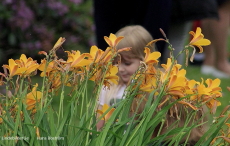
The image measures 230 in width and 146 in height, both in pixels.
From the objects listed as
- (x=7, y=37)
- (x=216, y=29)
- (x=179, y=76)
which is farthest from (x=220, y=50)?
(x=179, y=76)

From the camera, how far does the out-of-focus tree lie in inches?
209

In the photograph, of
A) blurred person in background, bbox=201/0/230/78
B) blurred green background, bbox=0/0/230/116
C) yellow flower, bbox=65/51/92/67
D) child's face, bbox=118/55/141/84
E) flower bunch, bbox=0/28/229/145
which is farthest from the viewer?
blurred person in background, bbox=201/0/230/78

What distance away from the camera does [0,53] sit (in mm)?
5086

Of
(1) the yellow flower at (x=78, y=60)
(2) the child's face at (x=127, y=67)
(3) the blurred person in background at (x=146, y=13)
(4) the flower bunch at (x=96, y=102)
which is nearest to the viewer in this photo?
(4) the flower bunch at (x=96, y=102)

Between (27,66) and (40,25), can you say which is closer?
(27,66)

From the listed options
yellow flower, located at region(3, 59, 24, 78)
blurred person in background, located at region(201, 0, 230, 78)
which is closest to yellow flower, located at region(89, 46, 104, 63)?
yellow flower, located at region(3, 59, 24, 78)

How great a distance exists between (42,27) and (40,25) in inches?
2.6

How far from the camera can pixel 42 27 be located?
5.60 metres

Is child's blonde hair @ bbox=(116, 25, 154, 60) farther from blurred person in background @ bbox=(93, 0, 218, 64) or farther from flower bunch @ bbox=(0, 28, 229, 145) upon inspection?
flower bunch @ bbox=(0, 28, 229, 145)

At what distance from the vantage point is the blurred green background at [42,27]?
5.31 m

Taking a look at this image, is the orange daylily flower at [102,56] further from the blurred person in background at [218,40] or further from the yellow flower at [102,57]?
the blurred person in background at [218,40]

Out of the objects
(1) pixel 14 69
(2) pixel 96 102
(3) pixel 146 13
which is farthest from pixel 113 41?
(3) pixel 146 13

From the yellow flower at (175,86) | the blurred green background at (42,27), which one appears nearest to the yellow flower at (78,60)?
the yellow flower at (175,86)

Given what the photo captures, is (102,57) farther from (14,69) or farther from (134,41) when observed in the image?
(134,41)
